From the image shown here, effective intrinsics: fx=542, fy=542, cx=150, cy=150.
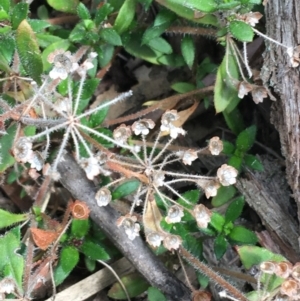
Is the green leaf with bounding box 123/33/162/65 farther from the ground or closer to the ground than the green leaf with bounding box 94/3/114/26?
closer to the ground

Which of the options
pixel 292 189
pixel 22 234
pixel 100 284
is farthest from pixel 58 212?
pixel 292 189

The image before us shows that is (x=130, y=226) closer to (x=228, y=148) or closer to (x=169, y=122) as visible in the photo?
(x=169, y=122)

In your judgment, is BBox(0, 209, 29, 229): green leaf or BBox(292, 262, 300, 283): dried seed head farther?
BBox(0, 209, 29, 229): green leaf

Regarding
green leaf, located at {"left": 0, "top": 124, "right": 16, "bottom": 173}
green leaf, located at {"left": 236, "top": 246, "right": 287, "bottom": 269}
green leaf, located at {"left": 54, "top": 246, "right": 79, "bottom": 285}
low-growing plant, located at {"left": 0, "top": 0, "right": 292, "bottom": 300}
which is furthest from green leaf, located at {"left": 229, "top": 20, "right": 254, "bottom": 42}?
green leaf, located at {"left": 54, "top": 246, "right": 79, "bottom": 285}

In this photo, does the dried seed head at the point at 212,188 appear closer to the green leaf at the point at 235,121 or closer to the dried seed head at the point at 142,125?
the dried seed head at the point at 142,125

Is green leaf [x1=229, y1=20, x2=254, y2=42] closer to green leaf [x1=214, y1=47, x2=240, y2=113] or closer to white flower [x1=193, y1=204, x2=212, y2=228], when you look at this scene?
green leaf [x1=214, y1=47, x2=240, y2=113]

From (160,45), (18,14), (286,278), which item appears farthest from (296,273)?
(18,14)
